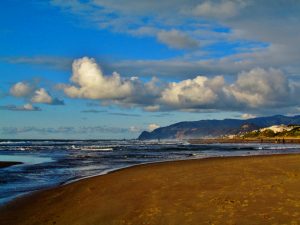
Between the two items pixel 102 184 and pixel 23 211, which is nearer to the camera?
pixel 23 211

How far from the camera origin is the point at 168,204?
49.2 ft

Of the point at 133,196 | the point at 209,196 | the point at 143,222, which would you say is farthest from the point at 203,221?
the point at 133,196

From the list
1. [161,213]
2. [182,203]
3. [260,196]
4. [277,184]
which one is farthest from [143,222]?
[277,184]

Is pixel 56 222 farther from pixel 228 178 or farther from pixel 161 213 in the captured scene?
pixel 228 178

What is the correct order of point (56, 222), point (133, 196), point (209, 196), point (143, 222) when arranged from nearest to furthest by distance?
point (143, 222) < point (56, 222) < point (209, 196) < point (133, 196)

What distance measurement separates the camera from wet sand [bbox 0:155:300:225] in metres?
12.5

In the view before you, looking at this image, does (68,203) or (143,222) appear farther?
(68,203)

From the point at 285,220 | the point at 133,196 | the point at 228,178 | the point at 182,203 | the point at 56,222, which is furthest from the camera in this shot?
the point at 228,178

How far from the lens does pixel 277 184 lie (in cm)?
1864

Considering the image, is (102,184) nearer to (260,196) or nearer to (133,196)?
(133,196)

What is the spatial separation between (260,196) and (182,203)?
3.20 m

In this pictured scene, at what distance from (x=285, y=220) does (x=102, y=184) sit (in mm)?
13599

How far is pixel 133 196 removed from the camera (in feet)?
58.3

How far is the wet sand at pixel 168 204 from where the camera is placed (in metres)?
12.5
